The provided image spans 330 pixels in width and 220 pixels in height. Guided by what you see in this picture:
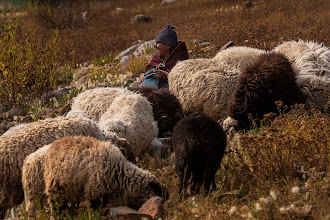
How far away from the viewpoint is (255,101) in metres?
6.43

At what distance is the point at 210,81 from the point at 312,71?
5.31ft

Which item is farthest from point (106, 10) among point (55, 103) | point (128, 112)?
point (128, 112)

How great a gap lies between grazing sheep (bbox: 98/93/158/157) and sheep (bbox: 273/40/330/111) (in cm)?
238

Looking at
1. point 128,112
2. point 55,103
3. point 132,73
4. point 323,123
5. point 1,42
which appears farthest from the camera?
point 132,73

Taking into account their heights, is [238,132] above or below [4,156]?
below

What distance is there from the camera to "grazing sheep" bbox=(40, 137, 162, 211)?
→ 380 cm

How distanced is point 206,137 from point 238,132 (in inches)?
96.6

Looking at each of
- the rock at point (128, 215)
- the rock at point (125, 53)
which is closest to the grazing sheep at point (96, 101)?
the rock at point (128, 215)

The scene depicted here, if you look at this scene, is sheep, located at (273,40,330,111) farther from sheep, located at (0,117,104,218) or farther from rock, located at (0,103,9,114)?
rock, located at (0,103,9,114)

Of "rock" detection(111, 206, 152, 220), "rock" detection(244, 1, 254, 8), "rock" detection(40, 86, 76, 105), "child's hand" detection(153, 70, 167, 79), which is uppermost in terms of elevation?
"rock" detection(111, 206, 152, 220)

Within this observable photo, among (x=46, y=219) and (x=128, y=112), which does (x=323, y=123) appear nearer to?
(x=128, y=112)

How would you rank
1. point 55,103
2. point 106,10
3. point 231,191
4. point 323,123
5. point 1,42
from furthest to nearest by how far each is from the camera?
Answer: point 106,10 < point 55,103 < point 1,42 < point 323,123 < point 231,191

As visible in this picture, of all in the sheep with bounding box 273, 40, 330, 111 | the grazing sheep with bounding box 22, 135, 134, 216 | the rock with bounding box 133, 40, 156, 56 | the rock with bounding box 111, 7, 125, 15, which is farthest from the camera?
the rock with bounding box 111, 7, 125, 15

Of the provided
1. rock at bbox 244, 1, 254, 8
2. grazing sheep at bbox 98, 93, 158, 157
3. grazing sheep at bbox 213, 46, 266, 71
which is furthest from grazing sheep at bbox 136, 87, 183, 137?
rock at bbox 244, 1, 254, 8
